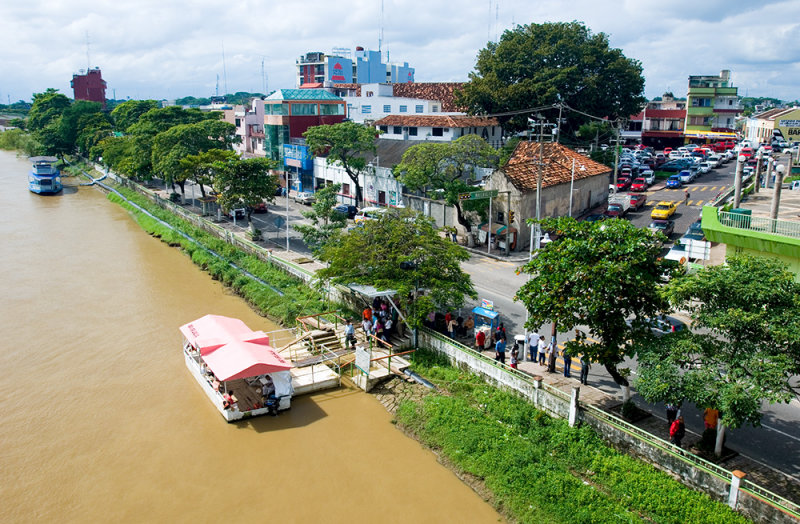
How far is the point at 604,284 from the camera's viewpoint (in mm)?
16094

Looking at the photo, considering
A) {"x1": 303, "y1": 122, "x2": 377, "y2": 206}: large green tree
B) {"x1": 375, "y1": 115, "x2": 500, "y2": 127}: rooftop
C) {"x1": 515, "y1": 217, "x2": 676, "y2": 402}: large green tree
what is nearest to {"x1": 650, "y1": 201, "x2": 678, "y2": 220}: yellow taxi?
{"x1": 375, "y1": 115, "x2": 500, "y2": 127}: rooftop

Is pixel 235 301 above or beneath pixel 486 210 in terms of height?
beneath

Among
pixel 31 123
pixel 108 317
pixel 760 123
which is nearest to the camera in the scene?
pixel 108 317

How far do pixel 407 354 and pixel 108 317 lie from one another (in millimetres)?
15786

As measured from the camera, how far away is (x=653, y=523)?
13.7 meters

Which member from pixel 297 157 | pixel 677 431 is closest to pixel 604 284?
pixel 677 431

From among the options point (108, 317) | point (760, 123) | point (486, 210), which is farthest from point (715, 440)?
point (760, 123)

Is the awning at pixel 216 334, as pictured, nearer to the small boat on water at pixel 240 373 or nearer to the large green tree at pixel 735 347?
the small boat on water at pixel 240 373

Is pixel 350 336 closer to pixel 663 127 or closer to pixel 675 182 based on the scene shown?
pixel 675 182

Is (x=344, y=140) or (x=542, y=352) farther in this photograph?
(x=344, y=140)

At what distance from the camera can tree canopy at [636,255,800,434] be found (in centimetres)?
1338

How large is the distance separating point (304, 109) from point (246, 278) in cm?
3122

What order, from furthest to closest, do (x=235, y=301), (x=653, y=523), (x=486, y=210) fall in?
1. (x=486, y=210)
2. (x=235, y=301)
3. (x=653, y=523)

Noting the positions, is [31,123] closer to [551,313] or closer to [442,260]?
[442,260]
